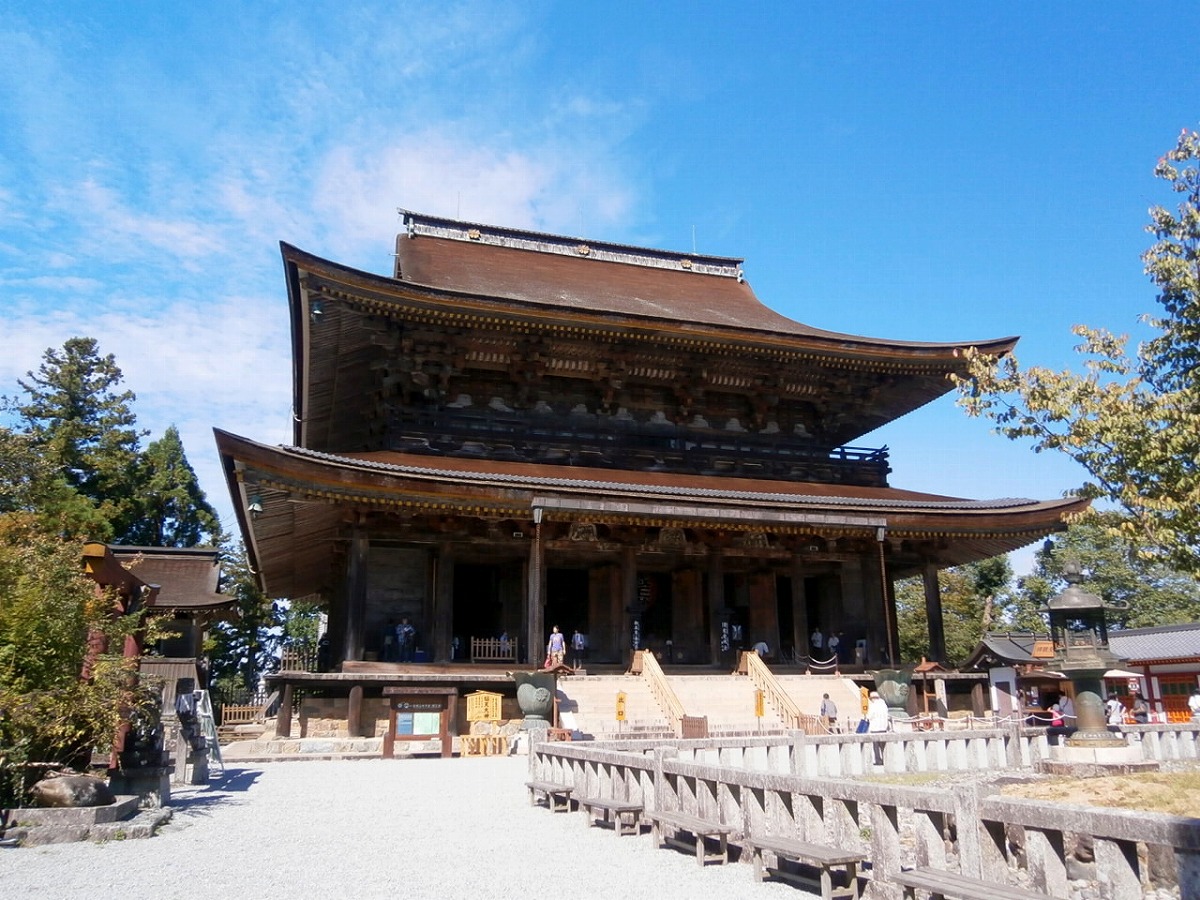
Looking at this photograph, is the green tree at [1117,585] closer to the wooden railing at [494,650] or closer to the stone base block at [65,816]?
the wooden railing at [494,650]

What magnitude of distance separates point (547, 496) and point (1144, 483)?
10601 millimetres

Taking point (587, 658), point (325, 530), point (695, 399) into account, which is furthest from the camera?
point (695, 399)

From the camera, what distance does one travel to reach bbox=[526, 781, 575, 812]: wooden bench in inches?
376

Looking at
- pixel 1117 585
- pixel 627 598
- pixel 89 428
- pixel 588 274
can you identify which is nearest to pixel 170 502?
pixel 89 428

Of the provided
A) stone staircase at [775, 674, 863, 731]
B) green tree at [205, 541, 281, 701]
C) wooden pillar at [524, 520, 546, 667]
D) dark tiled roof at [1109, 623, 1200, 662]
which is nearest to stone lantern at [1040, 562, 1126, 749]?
stone staircase at [775, 674, 863, 731]

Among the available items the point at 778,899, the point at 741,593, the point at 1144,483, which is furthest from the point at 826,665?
the point at 778,899

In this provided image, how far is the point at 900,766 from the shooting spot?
40.2 ft

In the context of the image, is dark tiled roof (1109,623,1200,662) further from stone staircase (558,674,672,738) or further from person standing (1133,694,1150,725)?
stone staircase (558,674,672,738)

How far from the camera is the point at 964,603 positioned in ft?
167

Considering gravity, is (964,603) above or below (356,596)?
above

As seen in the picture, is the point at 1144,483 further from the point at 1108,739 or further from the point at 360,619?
the point at 360,619

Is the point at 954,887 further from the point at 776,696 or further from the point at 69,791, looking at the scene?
the point at 776,696

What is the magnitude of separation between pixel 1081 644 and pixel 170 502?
153ft

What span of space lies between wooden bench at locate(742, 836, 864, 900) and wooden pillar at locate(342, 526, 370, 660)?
511 inches
